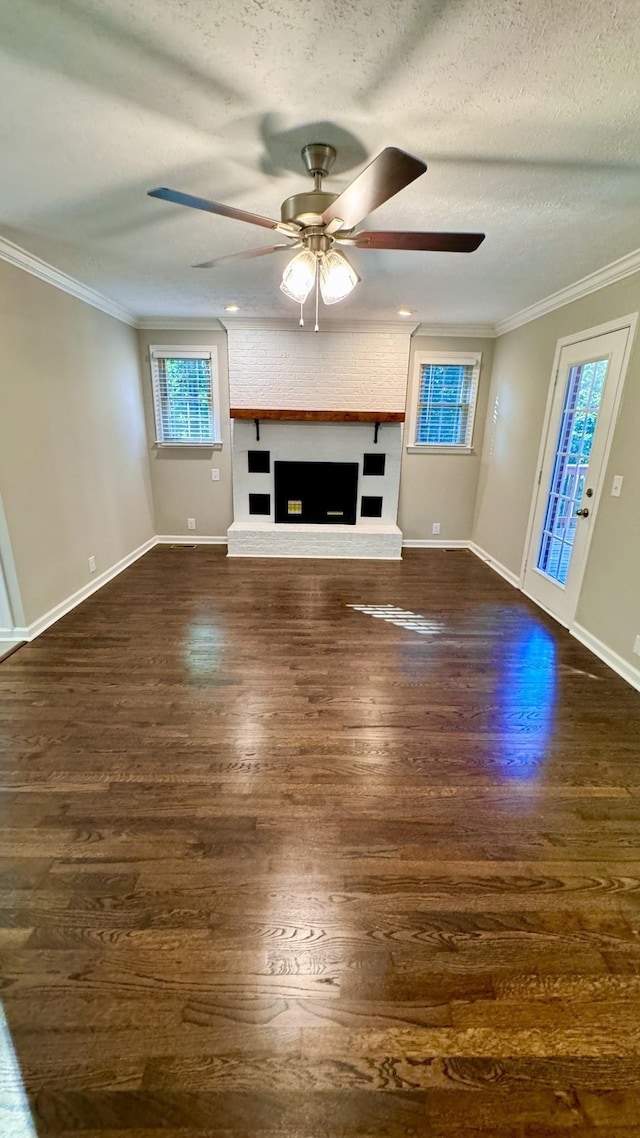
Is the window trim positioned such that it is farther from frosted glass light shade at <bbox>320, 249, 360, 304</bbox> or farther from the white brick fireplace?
frosted glass light shade at <bbox>320, 249, 360, 304</bbox>

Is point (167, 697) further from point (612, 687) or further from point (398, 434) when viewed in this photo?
point (398, 434)

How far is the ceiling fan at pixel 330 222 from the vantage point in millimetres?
1416

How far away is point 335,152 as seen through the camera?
1.76m

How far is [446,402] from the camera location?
5078mm

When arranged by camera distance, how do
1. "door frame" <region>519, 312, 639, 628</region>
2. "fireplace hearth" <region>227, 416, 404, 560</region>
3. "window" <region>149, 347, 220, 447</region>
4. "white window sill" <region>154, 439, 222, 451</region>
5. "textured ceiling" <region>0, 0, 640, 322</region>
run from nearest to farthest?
"textured ceiling" <region>0, 0, 640, 322</region>, "door frame" <region>519, 312, 639, 628</region>, "window" <region>149, 347, 220, 447</region>, "fireplace hearth" <region>227, 416, 404, 560</region>, "white window sill" <region>154, 439, 222, 451</region>

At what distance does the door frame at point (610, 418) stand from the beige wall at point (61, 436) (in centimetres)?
389

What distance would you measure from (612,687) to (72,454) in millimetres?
4166

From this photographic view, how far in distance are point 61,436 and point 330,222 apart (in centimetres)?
261

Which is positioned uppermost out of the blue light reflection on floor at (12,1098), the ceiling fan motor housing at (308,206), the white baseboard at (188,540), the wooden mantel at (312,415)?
the ceiling fan motor housing at (308,206)

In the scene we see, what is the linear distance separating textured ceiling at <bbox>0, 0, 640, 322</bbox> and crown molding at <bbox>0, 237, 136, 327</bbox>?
0.32 feet

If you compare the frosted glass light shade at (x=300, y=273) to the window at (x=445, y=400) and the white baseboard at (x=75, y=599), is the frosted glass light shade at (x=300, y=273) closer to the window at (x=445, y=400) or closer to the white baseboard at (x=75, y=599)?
the white baseboard at (x=75, y=599)

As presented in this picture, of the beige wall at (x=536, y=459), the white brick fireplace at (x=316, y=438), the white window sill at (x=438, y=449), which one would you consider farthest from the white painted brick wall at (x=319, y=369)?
the beige wall at (x=536, y=459)

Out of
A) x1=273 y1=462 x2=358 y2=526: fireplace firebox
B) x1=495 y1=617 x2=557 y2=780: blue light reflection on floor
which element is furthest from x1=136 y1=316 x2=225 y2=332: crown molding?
x1=495 y1=617 x2=557 y2=780: blue light reflection on floor

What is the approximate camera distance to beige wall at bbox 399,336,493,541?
4.96 m
